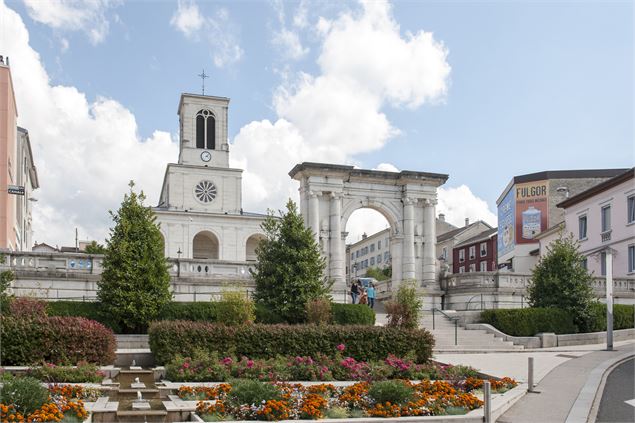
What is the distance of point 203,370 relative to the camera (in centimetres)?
1839

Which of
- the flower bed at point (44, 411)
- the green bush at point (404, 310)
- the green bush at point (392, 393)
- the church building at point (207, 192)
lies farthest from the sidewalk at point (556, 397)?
the church building at point (207, 192)

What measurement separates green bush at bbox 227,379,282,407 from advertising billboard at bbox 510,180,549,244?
2155 inches

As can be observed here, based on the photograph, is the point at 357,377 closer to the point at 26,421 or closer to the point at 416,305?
the point at 416,305

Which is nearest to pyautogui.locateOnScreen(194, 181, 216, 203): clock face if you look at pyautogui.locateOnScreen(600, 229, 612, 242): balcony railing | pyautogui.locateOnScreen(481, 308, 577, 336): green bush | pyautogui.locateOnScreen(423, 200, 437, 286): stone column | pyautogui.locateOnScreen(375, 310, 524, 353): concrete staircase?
pyautogui.locateOnScreen(423, 200, 437, 286): stone column

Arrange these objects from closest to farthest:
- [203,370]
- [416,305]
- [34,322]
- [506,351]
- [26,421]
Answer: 1. [26,421]
2. [203,370]
3. [34,322]
4. [416,305]
5. [506,351]

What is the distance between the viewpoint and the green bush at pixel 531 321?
98.7 feet

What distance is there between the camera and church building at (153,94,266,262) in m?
78.7

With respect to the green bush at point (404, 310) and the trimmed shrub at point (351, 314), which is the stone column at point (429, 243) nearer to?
the trimmed shrub at point (351, 314)

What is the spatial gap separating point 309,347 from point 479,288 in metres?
16.5

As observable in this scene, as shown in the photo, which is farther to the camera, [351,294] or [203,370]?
[351,294]

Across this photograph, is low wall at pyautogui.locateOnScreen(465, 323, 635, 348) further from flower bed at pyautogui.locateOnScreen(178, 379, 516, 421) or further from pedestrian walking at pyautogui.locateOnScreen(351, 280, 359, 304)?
flower bed at pyautogui.locateOnScreen(178, 379, 516, 421)

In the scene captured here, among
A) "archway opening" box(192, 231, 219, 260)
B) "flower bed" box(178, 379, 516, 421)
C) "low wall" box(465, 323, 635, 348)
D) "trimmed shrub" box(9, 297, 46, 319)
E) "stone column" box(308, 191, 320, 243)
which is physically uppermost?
"stone column" box(308, 191, 320, 243)

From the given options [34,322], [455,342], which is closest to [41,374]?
[34,322]

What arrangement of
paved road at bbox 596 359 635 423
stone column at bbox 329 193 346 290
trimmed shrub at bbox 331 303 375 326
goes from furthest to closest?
stone column at bbox 329 193 346 290, trimmed shrub at bbox 331 303 375 326, paved road at bbox 596 359 635 423
